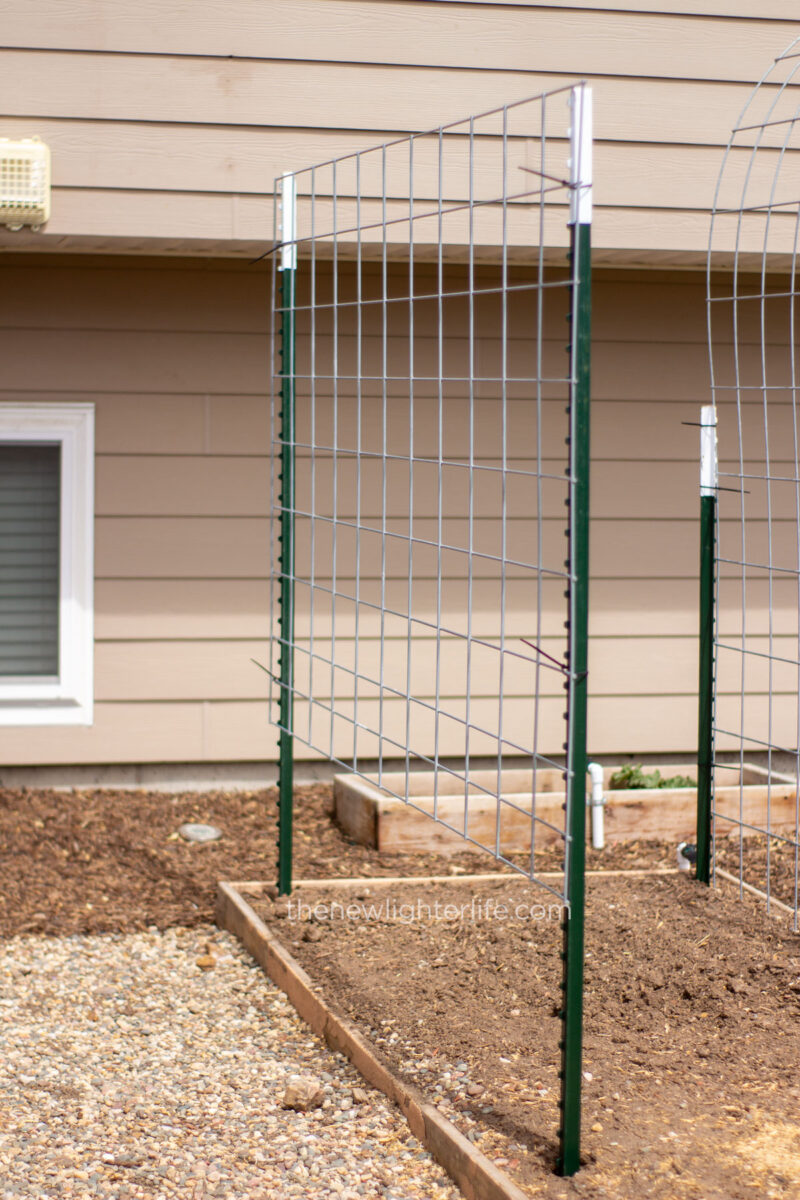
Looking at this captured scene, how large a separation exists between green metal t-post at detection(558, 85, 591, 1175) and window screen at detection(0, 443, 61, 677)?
11.0ft

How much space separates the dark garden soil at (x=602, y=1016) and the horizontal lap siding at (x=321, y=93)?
239cm

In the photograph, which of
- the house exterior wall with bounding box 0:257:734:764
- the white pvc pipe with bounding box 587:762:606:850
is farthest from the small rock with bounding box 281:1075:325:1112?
the house exterior wall with bounding box 0:257:734:764

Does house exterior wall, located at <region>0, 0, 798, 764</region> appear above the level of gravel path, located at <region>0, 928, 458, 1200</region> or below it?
above

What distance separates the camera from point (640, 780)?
4.94m

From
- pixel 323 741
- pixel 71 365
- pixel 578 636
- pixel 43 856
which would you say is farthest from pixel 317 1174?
Answer: pixel 71 365

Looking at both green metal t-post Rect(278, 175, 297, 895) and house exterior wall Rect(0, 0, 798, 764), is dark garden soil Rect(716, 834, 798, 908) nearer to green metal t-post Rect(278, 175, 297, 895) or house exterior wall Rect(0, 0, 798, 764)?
house exterior wall Rect(0, 0, 798, 764)

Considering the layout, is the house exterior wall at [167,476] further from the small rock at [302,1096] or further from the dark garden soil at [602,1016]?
the small rock at [302,1096]

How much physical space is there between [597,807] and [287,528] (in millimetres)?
1548

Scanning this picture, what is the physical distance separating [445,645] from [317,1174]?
3.03 metres

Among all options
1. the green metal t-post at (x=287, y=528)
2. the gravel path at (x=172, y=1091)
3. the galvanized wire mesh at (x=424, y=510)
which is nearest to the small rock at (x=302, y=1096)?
the gravel path at (x=172, y=1091)

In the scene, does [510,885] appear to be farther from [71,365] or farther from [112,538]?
[71,365]

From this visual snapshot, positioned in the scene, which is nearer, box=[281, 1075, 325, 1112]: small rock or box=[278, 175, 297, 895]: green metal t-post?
box=[281, 1075, 325, 1112]: small rock

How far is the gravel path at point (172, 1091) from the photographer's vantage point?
2369 mm

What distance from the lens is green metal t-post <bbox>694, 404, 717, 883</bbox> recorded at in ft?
11.8
